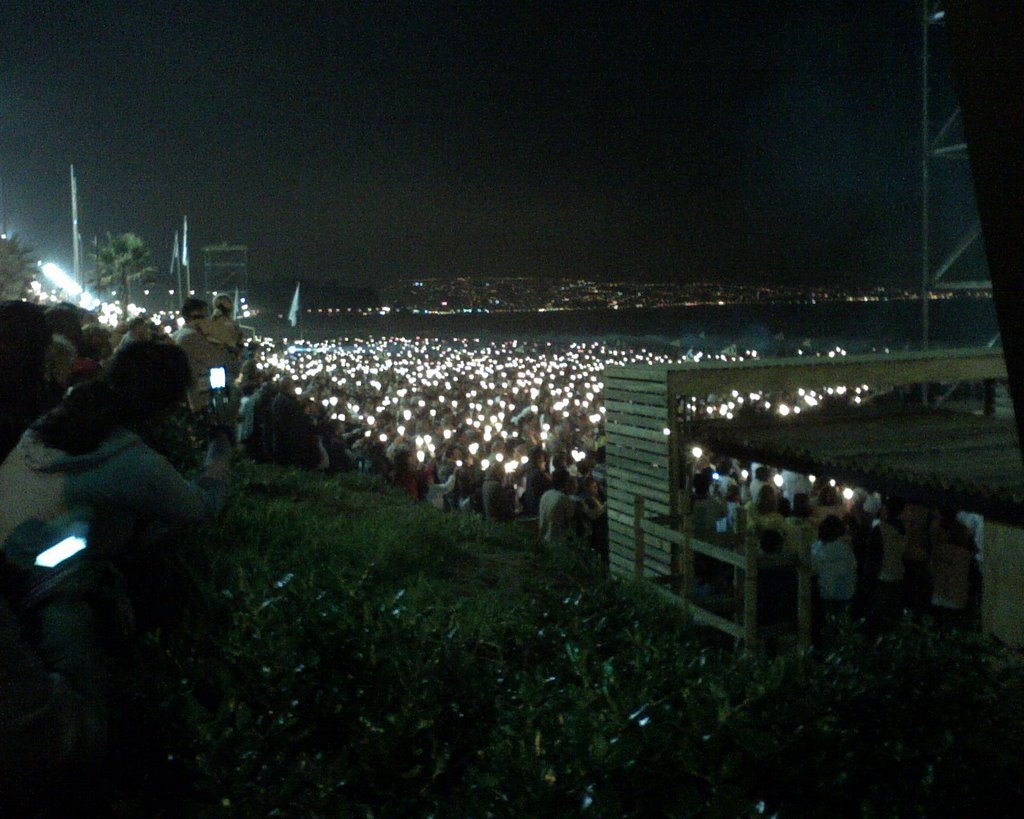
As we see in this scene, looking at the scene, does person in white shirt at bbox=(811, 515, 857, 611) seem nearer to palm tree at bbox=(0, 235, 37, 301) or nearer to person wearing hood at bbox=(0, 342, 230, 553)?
person wearing hood at bbox=(0, 342, 230, 553)

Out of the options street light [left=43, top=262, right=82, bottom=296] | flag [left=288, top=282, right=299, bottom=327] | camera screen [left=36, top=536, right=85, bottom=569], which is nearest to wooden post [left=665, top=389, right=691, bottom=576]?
camera screen [left=36, top=536, right=85, bottom=569]

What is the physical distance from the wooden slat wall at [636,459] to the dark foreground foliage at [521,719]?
6.23m

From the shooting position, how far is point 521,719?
8.84ft

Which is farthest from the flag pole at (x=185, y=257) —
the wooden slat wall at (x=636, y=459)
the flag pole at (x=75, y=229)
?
the wooden slat wall at (x=636, y=459)

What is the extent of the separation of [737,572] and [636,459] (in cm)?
289

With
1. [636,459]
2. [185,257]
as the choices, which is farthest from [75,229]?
[636,459]

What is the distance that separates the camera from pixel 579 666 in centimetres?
292

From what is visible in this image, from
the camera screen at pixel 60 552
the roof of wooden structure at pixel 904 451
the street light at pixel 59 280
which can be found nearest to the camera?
the camera screen at pixel 60 552

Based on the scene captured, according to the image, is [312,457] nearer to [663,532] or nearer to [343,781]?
[663,532]

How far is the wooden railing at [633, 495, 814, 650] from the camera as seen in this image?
24.0 ft

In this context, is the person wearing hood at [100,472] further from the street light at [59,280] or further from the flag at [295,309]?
the street light at [59,280]

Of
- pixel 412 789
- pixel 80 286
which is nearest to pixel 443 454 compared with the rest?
pixel 412 789

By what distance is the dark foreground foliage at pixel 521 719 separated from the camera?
7.77ft

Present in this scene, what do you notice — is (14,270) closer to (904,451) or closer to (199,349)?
(199,349)
